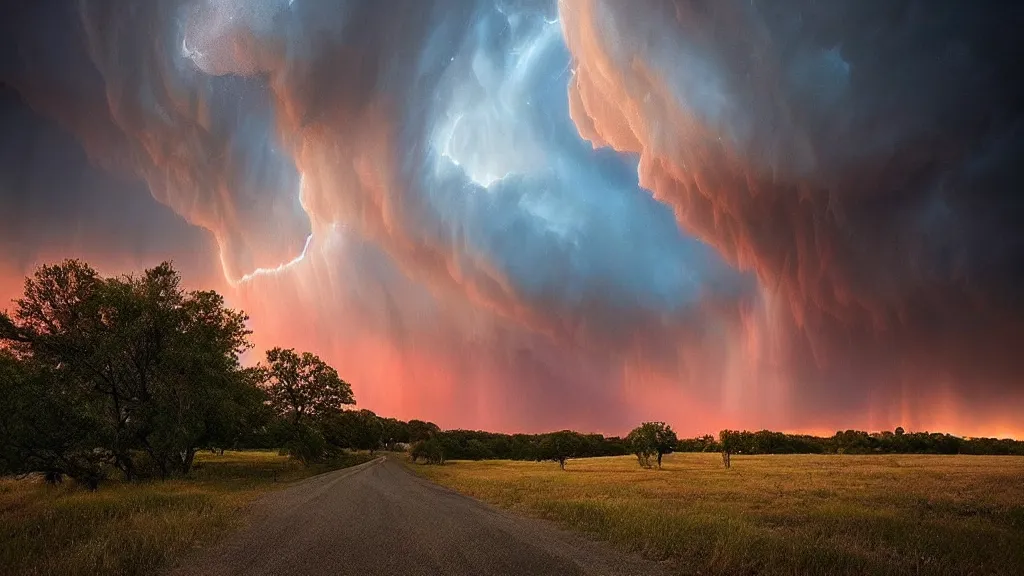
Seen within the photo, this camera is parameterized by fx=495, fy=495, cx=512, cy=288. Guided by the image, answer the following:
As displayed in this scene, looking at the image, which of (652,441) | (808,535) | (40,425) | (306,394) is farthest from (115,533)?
(652,441)

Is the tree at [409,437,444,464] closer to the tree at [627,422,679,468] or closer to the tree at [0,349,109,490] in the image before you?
the tree at [627,422,679,468]

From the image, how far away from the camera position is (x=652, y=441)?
84500mm

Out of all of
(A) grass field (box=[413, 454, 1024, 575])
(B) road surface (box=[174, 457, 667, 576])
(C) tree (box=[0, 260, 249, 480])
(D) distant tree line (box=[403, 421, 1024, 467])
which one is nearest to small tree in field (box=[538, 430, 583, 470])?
(D) distant tree line (box=[403, 421, 1024, 467])

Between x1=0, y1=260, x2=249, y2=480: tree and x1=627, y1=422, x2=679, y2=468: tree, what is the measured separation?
217 ft

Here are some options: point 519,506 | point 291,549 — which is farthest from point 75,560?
point 519,506

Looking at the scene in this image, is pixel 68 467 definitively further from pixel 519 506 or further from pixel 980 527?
pixel 980 527

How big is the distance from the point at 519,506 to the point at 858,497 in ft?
68.6

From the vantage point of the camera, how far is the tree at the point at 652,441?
277 ft

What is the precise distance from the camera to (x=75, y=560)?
1019cm

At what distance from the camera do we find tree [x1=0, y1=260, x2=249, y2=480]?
31047 millimetres

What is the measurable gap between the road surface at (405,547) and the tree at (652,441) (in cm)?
7164

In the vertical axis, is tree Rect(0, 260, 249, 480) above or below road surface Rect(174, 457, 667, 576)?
above

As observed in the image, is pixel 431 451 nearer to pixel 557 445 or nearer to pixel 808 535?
pixel 557 445

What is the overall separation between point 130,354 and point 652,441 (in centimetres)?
7456
